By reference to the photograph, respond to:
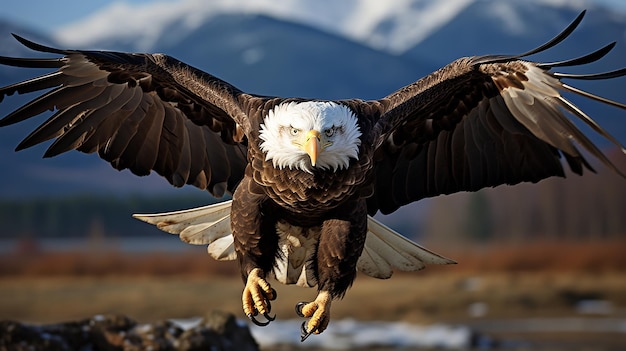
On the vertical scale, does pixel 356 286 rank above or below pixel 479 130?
below

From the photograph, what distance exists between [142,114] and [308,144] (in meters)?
1.37

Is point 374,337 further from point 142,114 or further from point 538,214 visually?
point 538,214

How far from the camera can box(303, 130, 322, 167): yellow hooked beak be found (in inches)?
161

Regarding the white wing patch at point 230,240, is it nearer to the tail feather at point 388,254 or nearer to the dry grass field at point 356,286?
the tail feather at point 388,254

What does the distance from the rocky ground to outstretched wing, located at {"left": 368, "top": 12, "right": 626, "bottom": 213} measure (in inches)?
45.2

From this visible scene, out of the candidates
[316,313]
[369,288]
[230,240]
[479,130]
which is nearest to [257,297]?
[316,313]

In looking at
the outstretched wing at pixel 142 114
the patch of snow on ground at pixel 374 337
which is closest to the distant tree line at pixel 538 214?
the patch of snow on ground at pixel 374 337

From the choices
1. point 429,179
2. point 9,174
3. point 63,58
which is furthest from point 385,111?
point 9,174

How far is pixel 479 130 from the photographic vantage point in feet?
17.1

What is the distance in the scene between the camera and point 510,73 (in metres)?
4.66

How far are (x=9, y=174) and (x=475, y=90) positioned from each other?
188 ft

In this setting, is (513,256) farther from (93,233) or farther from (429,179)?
(429,179)

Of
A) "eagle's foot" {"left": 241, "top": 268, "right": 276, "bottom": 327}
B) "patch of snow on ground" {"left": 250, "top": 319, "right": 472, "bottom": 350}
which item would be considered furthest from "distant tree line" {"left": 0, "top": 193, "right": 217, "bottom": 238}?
"eagle's foot" {"left": 241, "top": 268, "right": 276, "bottom": 327}

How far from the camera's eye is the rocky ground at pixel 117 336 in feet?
17.5
